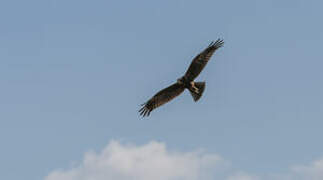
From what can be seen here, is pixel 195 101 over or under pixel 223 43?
under

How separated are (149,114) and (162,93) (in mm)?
1119

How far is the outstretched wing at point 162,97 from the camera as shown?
23734 mm

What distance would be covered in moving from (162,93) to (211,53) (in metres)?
2.34

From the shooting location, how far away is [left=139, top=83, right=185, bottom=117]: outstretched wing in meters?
23.7

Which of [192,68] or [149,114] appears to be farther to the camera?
[149,114]

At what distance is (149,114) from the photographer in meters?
24.7

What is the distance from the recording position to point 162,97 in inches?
960

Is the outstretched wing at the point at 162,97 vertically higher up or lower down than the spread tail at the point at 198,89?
higher up

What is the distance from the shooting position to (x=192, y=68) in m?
23.0

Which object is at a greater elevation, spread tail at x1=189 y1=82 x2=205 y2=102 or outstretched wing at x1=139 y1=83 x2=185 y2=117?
outstretched wing at x1=139 y1=83 x2=185 y2=117

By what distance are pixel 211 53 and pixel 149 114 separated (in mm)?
3370

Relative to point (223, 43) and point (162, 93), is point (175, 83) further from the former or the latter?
point (223, 43)

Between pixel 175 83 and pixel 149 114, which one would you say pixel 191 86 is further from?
pixel 149 114

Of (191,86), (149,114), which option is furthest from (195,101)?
(149,114)
